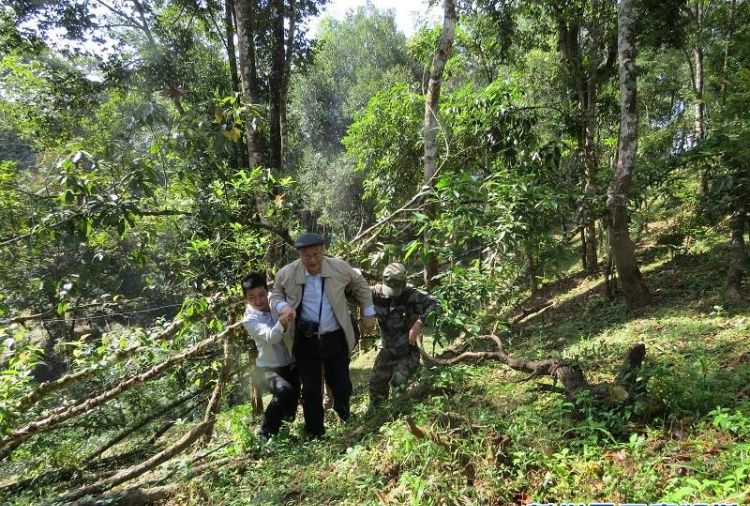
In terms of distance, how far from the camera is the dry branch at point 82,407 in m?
4.16

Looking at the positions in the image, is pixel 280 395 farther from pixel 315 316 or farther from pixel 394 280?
pixel 394 280

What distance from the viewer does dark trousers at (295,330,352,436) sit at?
3945mm

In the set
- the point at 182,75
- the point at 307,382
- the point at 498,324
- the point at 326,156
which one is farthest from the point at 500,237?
the point at 326,156

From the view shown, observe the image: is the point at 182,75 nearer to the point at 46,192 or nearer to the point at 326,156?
the point at 46,192

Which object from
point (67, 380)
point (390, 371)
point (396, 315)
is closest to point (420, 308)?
point (396, 315)

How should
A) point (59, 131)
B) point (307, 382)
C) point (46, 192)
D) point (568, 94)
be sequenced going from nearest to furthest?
1. point (307, 382)
2. point (46, 192)
3. point (568, 94)
4. point (59, 131)

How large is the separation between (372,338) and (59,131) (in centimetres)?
979

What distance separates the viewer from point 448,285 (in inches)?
178

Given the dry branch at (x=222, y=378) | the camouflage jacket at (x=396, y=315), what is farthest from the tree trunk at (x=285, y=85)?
the camouflage jacket at (x=396, y=315)

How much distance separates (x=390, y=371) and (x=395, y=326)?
0.48m

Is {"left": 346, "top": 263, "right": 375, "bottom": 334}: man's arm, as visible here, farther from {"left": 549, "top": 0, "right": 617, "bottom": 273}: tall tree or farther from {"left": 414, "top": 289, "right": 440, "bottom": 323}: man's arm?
{"left": 549, "top": 0, "right": 617, "bottom": 273}: tall tree

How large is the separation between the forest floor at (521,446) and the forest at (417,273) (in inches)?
0.7

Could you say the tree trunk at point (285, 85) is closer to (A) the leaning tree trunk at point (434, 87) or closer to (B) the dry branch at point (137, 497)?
(A) the leaning tree trunk at point (434, 87)

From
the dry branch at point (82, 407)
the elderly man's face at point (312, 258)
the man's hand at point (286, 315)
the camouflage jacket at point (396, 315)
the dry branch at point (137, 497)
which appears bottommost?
the dry branch at point (137, 497)
